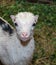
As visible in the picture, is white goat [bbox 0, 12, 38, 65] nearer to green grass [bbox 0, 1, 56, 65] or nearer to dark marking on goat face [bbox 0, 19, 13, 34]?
dark marking on goat face [bbox 0, 19, 13, 34]

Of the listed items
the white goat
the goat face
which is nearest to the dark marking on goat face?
the white goat

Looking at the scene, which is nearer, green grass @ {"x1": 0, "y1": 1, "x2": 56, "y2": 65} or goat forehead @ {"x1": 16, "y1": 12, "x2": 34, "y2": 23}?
goat forehead @ {"x1": 16, "y1": 12, "x2": 34, "y2": 23}

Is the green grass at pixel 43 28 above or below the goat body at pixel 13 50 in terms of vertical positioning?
below

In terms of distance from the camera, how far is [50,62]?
3783mm

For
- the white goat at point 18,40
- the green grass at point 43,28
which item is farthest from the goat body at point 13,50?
the green grass at point 43,28

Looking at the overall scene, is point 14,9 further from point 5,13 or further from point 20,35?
point 20,35

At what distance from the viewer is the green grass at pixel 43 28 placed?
384cm

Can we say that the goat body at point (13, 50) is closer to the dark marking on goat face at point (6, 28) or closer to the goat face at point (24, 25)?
the dark marking on goat face at point (6, 28)

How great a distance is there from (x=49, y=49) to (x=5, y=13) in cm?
109

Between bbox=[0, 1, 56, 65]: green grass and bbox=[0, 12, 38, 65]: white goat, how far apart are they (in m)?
0.46

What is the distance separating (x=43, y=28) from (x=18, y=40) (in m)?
1.16

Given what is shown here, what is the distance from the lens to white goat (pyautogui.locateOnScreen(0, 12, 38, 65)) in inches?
121

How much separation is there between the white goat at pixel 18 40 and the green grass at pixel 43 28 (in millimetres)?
458

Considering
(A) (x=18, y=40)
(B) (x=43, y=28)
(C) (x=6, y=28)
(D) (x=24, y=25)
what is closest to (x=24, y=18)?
(D) (x=24, y=25)
